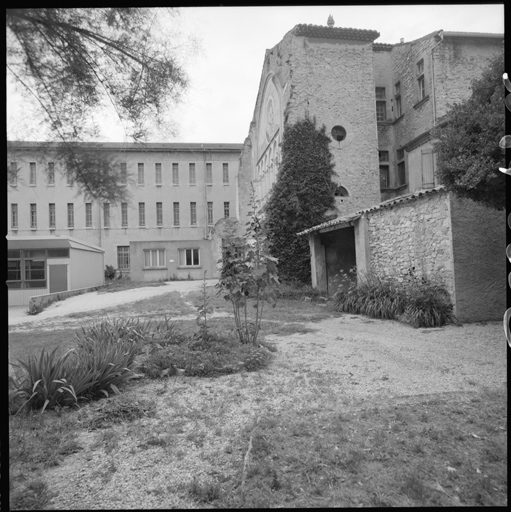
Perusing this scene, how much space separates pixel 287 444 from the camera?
2.53 metres

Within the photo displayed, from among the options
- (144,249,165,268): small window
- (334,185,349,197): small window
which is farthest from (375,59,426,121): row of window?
(144,249,165,268): small window

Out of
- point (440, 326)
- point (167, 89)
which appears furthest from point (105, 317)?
point (440, 326)

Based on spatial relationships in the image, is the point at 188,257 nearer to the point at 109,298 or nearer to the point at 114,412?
the point at 109,298

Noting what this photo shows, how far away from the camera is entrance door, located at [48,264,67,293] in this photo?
2785mm

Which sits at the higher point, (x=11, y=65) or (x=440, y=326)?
(x=11, y=65)

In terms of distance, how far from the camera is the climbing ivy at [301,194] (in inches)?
568

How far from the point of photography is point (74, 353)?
3.23m

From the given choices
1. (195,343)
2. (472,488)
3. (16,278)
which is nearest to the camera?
(472,488)

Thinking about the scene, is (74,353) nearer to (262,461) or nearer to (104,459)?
(104,459)

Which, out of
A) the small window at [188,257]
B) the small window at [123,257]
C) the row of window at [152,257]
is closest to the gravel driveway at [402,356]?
the small window at [188,257]

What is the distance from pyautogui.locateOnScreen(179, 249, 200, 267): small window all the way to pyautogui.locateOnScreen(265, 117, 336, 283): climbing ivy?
10.6 metres

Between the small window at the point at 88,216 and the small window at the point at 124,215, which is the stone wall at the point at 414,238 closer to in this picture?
the small window at the point at 124,215

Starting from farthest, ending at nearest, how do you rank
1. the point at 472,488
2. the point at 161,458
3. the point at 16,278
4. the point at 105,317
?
the point at 105,317 < the point at 161,458 < the point at 16,278 < the point at 472,488

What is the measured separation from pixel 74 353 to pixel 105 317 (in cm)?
120
